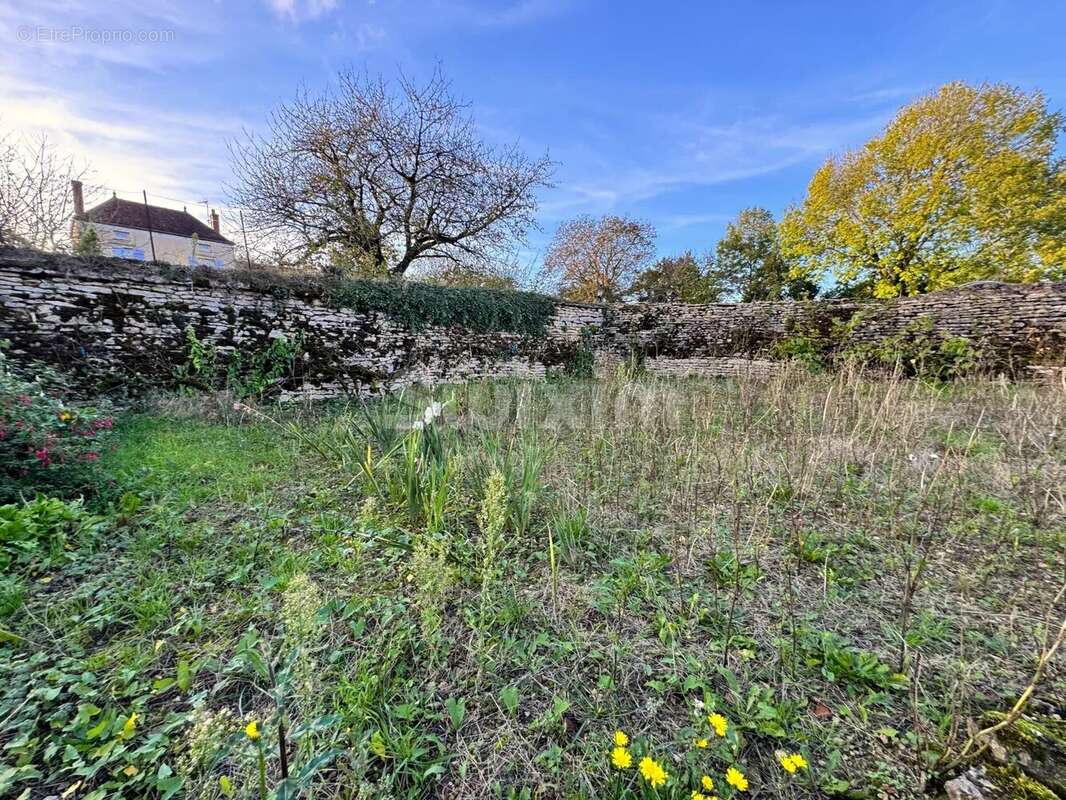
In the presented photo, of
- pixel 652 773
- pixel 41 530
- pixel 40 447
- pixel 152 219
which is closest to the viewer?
pixel 652 773

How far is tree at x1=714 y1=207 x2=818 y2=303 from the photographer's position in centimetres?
1747

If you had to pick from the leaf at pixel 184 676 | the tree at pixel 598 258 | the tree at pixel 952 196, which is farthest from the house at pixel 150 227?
the tree at pixel 952 196

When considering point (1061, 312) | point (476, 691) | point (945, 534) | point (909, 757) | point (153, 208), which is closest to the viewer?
point (909, 757)

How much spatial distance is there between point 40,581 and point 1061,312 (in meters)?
13.6

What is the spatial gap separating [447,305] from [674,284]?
13834 millimetres

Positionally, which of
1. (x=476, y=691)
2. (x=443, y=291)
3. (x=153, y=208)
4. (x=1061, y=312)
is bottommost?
(x=476, y=691)

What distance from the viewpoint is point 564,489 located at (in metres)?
2.69

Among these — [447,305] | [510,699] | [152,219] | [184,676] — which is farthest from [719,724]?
[152,219]

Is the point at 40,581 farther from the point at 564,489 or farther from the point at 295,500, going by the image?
the point at 564,489

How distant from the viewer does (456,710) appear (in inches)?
49.3

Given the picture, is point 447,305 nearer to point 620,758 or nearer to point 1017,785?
point 620,758

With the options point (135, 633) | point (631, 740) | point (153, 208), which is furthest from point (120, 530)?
point (153, 208)

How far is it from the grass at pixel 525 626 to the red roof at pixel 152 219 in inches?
933

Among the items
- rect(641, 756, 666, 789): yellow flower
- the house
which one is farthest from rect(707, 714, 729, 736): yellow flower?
the house
